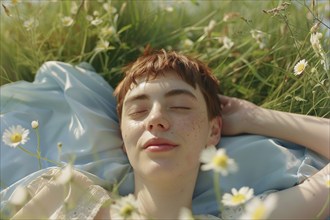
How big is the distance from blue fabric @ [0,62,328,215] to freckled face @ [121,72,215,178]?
133 mm

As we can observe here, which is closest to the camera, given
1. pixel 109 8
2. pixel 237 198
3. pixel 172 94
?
pixel 237 198

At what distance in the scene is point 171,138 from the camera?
1.35 metres

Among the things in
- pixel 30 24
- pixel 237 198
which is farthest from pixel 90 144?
pixel 237 198

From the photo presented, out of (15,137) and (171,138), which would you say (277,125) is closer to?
(171,138)

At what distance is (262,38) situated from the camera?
1.88 metres

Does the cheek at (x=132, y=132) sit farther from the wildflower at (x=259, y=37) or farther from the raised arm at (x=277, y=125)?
the wildflower at (x=259, y=37)

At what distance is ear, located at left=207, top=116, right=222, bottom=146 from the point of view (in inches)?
61.5

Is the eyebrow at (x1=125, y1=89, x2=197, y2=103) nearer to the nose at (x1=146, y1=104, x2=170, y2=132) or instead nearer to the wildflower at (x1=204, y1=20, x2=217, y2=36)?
the nose at (x1=146, y1=104, x2=170, y2=132)

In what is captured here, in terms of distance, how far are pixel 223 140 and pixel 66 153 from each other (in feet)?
1.45

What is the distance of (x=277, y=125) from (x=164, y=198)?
0.41m

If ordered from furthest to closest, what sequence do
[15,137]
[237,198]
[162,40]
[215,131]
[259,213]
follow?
[162,40] < [215,131] < [15,137] < [237,198] < [259,213]

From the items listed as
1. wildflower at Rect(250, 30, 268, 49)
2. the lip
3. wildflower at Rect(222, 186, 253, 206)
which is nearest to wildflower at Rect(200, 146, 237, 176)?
wildflower at Rect(222, 186, 253, 206)

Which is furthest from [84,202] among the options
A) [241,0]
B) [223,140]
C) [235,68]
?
[241,0]

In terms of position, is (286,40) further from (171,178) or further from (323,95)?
(171,178)
